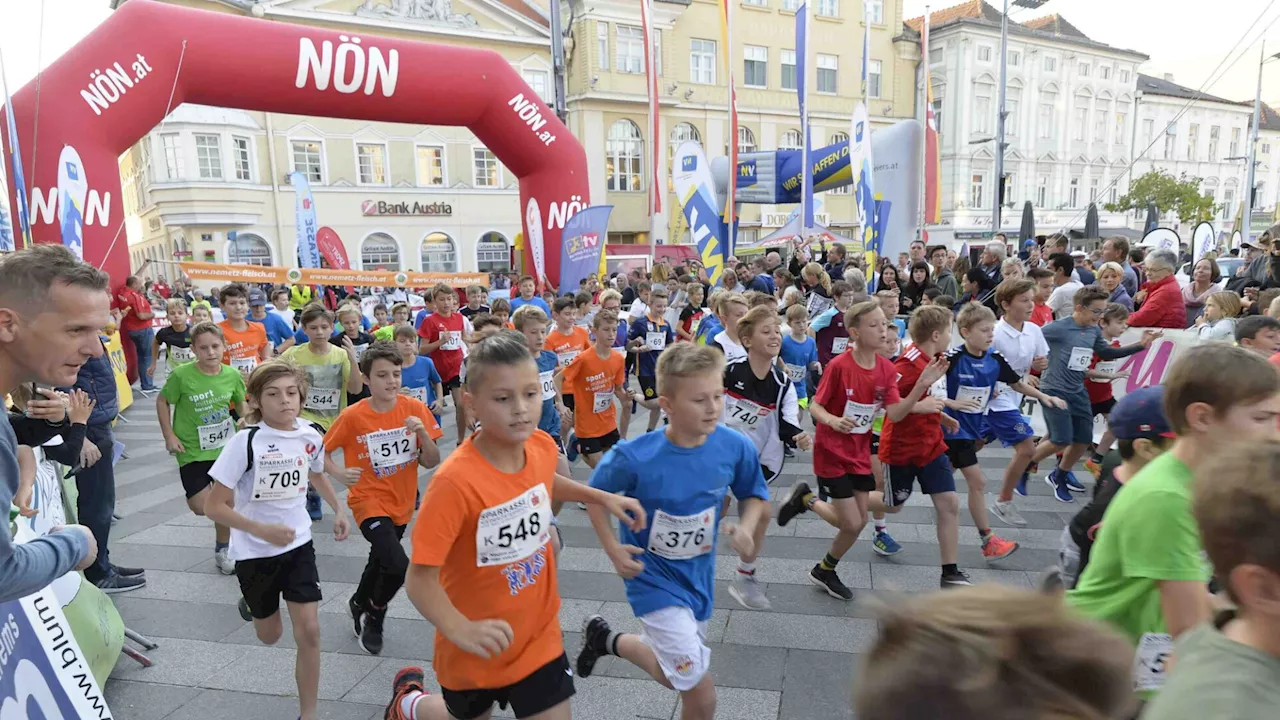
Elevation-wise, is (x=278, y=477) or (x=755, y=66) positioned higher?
(x=755, y=66)

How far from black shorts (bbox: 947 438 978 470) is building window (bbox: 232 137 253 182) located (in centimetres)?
3246

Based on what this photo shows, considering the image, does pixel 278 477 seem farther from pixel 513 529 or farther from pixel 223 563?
pixel 223 563

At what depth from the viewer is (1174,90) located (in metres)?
47.4

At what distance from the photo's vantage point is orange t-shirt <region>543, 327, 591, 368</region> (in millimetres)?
6691

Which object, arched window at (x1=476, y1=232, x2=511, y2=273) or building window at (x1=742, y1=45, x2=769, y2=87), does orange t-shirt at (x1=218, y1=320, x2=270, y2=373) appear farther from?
building window at (x1=742, y1=45, x2=769, y2=87)

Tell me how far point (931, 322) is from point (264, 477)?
3771mm

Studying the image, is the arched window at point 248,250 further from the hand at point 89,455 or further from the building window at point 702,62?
the hand at point 89,455

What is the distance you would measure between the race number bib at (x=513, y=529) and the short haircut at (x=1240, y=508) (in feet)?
5.88

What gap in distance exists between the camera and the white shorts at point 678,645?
2.57 m

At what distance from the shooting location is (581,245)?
12766mm

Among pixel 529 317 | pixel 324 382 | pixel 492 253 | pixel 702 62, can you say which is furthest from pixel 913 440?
pixel 702 62

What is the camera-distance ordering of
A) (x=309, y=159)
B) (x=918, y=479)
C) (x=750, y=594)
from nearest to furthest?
(x=750, y=594) → (x=918, y=479) → (x=309, y=159)

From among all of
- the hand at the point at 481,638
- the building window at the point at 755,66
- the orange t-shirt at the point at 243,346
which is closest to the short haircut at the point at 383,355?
the hand at the point at 481,638

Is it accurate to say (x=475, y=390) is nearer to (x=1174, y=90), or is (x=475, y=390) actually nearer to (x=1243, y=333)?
(x=1243, y=333)
